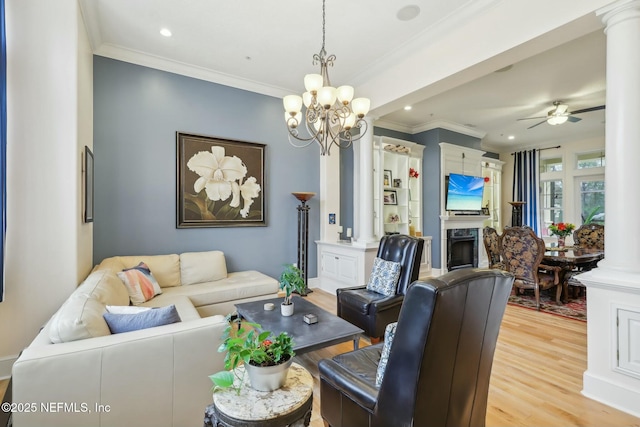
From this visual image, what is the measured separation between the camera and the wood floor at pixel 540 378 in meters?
1.87

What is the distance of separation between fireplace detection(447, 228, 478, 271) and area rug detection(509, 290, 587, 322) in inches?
58.8

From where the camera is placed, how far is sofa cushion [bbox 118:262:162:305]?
110 inches

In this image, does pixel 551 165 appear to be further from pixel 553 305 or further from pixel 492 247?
pixel 553 305

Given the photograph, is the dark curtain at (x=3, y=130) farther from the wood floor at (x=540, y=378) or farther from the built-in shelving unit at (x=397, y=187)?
the built-in shelving unit at (x=397, y=187)

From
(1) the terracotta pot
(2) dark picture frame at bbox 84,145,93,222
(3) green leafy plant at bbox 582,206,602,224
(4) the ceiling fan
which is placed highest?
(4) the ceiling fan

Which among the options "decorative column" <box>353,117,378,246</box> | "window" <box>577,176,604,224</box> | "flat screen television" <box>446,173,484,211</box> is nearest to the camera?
"decorative column" <box>353,117,378,246</box>

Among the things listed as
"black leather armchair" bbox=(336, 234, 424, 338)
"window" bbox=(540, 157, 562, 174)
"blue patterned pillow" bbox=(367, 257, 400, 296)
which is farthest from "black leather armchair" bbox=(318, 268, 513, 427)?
"window" bbox=(540, 157, 562, 174)

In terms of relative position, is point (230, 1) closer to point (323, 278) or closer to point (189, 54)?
point (189, 54)

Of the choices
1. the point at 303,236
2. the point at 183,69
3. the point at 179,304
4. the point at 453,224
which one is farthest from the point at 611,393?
the point at 183,69

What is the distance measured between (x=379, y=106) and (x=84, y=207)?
11.8 feet

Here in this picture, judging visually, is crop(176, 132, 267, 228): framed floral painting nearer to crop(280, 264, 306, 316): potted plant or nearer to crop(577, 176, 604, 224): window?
crop(280, 264, 306, 316): potted plant

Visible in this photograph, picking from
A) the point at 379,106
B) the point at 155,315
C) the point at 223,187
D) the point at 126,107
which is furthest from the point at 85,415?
the point at 379,106

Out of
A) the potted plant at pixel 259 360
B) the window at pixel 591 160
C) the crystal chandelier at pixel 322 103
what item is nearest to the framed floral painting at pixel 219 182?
the crystal chandelier at pixel 322 103

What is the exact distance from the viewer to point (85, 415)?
1.33 metres
